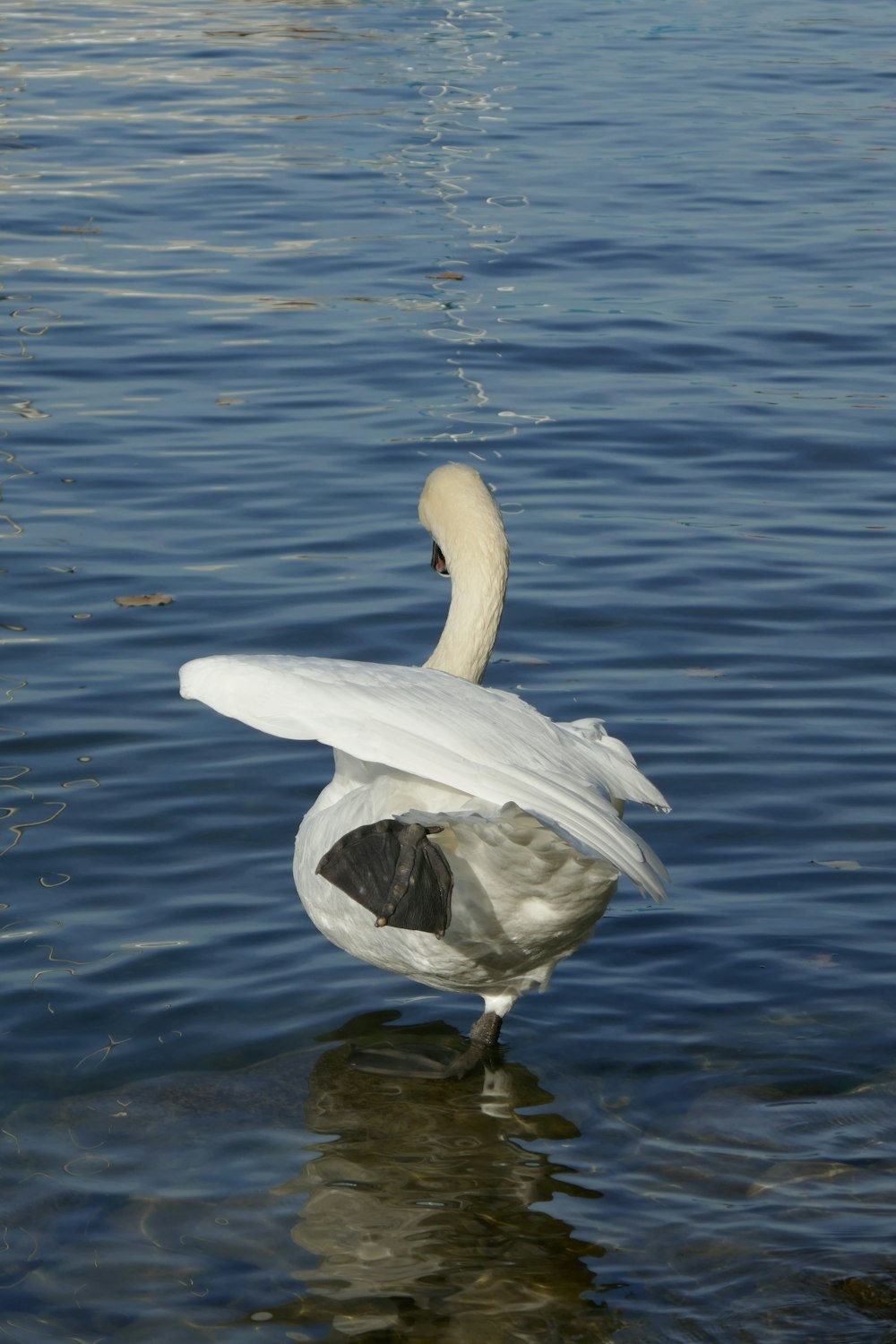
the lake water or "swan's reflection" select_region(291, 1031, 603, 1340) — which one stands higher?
the lake water

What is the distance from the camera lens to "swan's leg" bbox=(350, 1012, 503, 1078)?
5219 mm

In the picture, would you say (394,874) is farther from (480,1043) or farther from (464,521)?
(464,521)

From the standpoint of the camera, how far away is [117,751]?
6965mm

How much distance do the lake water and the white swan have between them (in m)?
0.48

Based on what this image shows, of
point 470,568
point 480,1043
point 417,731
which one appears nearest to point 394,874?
point 417,731

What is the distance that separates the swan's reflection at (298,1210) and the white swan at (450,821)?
29 cm

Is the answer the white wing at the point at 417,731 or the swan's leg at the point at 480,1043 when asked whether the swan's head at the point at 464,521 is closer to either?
the swan's leg at the point at 480,1043

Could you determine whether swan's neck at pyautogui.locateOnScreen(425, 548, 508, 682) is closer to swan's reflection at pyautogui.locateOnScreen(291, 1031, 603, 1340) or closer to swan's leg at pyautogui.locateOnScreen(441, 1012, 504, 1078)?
swan's leg at pyautogui.locateOnScreen(441, 1012, 504, 1078)

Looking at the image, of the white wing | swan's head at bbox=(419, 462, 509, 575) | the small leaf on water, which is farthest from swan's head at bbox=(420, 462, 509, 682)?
the small leaf on water

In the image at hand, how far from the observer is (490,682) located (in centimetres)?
751

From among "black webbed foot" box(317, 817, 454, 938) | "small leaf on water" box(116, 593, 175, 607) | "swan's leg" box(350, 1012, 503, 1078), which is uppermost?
"black webbed foot" box(317, 817, 454, 938)

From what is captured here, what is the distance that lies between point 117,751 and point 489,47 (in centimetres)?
1874

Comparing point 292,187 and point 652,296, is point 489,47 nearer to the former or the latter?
point 292,187

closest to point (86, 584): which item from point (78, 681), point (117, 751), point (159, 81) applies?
point (78, 681)
